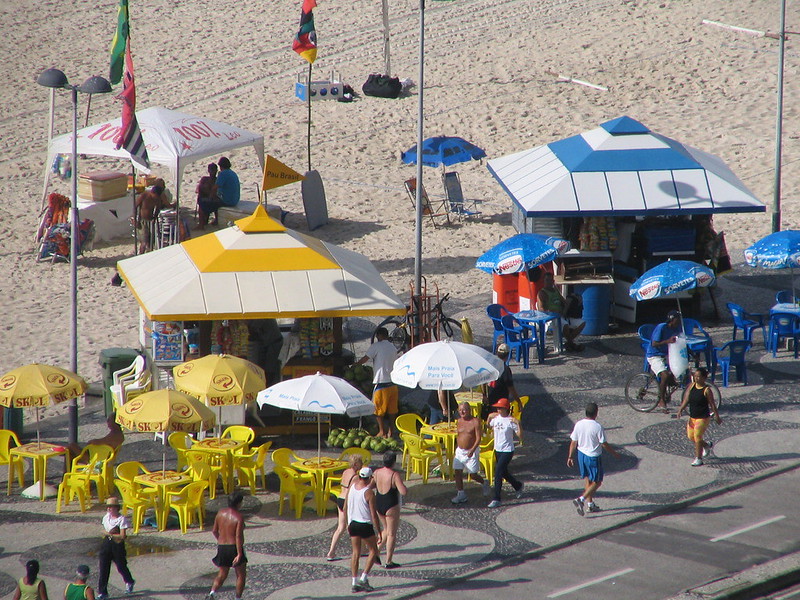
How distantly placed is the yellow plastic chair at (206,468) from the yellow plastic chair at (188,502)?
0.17 metres

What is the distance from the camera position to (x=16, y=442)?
1507cm

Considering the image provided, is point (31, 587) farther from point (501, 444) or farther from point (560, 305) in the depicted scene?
point (560, 305)

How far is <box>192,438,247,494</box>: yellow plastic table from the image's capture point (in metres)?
14.8

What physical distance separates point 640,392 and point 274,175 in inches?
323

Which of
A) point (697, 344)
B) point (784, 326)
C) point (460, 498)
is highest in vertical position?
point (784, 326)

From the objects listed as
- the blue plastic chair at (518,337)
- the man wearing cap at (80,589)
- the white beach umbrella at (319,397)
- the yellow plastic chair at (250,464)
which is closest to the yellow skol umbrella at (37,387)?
the yellow plastic chair at (250,464)

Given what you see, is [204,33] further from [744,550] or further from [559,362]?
[744,550]

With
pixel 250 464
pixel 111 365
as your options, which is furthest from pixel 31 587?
pixel 111 365

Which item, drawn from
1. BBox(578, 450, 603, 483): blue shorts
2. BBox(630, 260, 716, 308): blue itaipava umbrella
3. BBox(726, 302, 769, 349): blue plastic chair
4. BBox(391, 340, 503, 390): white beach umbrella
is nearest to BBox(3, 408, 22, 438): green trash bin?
BBox(391, 340, 503, 390): white beach umbrella

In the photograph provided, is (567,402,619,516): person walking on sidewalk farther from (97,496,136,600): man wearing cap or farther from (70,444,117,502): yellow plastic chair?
(70,444,117,502): yellow plastic chair

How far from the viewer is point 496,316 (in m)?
20.0

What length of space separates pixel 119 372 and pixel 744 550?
8.94 metres

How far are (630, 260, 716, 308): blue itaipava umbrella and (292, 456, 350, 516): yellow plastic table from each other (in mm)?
6169

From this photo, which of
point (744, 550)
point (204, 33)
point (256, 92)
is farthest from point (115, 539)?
point (204, 33)
